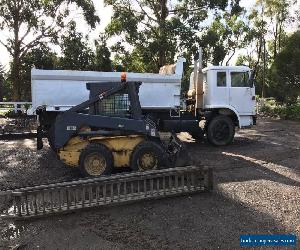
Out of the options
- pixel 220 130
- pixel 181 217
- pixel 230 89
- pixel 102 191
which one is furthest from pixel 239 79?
pixel 181 217

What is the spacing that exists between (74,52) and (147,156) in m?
15.2

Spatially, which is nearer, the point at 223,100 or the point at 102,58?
the point at 223,100

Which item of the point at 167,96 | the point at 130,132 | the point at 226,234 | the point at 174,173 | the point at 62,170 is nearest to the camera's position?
the point at 226,234

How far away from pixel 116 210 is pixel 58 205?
3.09ft

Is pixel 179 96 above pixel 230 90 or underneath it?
underneath

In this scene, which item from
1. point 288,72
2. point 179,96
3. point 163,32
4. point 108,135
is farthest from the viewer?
point 288,72

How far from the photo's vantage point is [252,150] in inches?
457

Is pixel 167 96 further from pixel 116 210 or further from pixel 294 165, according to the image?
pixel 116 210

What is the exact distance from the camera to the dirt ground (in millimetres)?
5176

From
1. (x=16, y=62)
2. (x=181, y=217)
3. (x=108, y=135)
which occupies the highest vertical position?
(x=16, y=62)

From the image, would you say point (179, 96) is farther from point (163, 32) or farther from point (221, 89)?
point (163, 32)

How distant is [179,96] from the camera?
11469 millimetres

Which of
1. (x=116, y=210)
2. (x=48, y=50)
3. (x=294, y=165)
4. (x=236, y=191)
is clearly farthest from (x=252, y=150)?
(x=48, y=50)

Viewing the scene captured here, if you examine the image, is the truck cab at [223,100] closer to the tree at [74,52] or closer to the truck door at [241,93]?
the truck door at [241,93]
